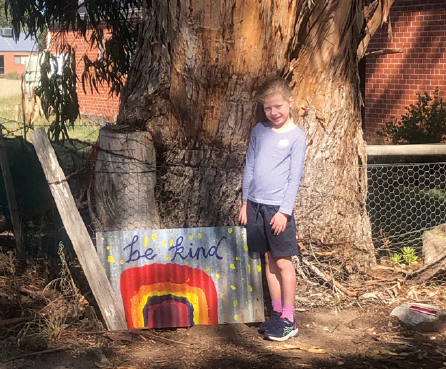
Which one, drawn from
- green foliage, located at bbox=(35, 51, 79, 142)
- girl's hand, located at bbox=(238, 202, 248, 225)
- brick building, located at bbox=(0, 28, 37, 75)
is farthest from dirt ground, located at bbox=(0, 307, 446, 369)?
brick building, located at bbox=(0, 28, 37, 75)

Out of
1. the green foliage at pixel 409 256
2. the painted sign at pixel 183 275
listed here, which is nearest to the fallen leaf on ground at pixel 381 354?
the painted sign at pixel 183 275

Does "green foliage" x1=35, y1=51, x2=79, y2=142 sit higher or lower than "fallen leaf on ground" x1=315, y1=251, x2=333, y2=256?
higher

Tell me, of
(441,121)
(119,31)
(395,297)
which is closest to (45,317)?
(395,297)

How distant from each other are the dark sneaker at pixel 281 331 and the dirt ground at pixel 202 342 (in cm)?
6

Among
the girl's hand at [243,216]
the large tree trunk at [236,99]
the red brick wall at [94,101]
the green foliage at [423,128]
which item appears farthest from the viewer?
the red brick wall at [94,101]

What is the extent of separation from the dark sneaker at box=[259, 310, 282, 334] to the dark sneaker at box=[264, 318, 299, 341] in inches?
1.4

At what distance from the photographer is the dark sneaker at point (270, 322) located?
4649 mm

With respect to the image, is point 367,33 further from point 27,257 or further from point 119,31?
point 119,31

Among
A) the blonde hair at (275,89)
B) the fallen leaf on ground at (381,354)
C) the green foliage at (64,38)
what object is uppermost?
the green foliage at (64,38)

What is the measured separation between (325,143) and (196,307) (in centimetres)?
166

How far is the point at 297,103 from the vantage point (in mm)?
5297

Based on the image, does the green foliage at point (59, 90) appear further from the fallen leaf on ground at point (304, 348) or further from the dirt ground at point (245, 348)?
the fallen leaf on ground at point (304, 348)

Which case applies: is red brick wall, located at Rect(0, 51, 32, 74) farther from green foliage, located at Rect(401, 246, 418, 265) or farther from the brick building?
green foliage, located at Rect(401, 246, 418, 265)

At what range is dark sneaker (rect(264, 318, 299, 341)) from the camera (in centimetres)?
455
